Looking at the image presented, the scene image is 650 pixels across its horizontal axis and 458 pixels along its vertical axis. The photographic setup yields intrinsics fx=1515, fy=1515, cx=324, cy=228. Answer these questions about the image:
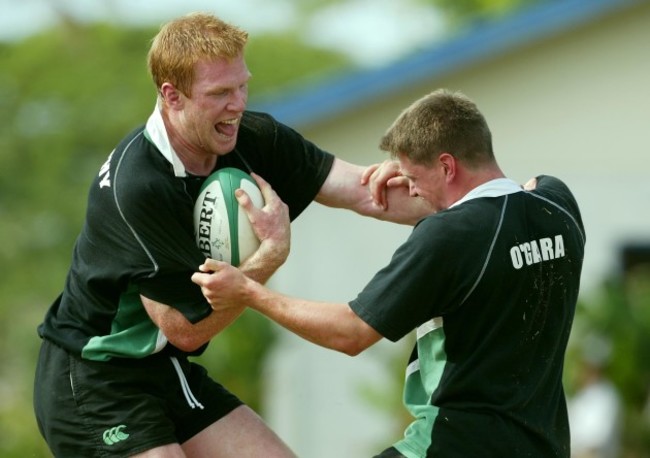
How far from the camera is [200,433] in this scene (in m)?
7.95

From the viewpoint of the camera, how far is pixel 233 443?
7.95 meters

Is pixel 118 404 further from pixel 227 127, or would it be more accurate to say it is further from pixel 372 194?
pixel 372 194

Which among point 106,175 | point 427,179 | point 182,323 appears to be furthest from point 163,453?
point 427,179

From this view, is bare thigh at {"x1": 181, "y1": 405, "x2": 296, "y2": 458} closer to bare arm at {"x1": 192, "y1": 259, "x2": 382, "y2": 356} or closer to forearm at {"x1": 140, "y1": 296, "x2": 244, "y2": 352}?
forearm at {"x1": 140, "y1": 296, "x2": 244, "y2": 352}

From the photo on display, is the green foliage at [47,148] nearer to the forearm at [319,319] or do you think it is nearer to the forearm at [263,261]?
the forearm at [263,261]

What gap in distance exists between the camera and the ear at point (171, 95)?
7527 mm

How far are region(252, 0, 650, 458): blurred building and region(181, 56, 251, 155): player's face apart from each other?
Answer: 1091 centimetres

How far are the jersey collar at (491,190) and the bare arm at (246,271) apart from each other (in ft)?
2.94

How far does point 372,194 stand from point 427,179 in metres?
1.01

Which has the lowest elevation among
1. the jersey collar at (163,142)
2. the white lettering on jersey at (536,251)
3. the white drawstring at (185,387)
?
the white drawstring at (185,387)

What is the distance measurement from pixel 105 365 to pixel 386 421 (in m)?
11.0

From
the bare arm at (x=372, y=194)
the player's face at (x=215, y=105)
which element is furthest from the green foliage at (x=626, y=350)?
the player's face at (x=215, y=105)

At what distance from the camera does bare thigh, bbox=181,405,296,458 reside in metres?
7.93

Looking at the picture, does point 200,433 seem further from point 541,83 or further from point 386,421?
point 541,83
